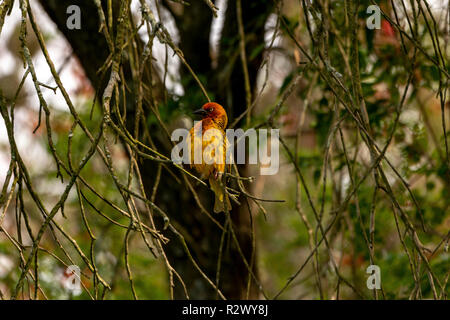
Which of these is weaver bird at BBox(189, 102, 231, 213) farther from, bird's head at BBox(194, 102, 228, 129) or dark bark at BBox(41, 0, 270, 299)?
dark bark at BBox(41, 0, 270, 299)

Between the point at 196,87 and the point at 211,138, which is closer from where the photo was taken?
the point at 211,138

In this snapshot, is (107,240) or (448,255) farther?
(107,240)

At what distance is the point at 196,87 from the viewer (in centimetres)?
340

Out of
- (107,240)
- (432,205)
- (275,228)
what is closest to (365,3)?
(432,205)

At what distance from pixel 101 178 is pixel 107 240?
0.62m

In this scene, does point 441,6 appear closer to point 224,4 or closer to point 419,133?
point 419,133

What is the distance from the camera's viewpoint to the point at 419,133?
357 centimetres

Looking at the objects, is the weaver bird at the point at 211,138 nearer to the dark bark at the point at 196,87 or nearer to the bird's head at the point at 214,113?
the bird's head at the point at 214,113

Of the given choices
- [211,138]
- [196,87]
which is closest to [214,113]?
[211,138]

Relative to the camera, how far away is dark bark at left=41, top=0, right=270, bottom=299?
3.48 m

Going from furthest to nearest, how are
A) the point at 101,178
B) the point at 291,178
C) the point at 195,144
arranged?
the point at 291,178, the point at 101,178, the point at 195,144

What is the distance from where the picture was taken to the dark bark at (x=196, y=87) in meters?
3.48

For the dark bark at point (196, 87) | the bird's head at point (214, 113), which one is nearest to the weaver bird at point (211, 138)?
the bird's head at point (214, 113)

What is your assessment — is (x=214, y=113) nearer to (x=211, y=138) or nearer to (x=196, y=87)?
(x=211, y=138)
